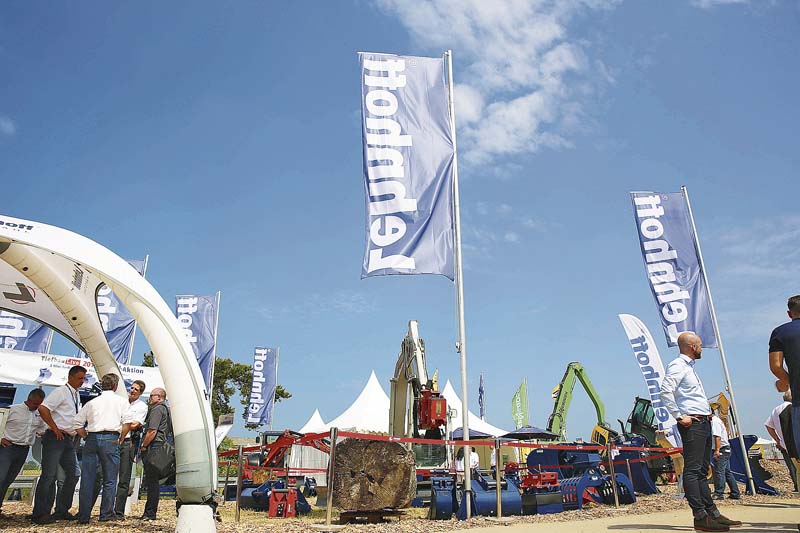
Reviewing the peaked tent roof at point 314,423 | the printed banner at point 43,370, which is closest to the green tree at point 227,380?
the peaked tent roof at point 314,423

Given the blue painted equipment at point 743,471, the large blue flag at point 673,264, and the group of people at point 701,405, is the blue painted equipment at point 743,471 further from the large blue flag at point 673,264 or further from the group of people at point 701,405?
the group of people at point 701,405

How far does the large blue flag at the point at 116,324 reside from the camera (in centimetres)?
1714

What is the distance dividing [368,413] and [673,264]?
16.9 metres

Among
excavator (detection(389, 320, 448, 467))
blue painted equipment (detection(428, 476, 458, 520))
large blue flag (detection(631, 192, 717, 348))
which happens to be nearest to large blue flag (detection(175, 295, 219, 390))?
excavator (detection(389, 320, 448, 467))

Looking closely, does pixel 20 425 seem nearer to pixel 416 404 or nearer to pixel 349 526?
pixel 349 526

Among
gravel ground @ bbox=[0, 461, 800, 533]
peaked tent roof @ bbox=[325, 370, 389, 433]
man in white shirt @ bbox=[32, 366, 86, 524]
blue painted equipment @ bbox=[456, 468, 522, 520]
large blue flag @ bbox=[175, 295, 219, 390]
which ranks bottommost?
gravel ground @ bbox=[0, 461, 800, 533]

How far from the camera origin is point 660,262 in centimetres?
1263

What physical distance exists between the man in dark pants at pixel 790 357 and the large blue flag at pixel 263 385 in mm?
26330

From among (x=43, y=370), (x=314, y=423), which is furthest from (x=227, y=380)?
(x=43, y=370)

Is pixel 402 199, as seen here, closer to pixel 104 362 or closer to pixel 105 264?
pixel 105 264

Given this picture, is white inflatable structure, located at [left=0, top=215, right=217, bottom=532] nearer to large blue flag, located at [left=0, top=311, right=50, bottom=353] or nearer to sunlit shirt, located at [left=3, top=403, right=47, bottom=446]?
sunlit shirt, located at [left=3, top=403, right=47, bottom=446]

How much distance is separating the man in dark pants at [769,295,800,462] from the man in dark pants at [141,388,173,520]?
6.98 meters

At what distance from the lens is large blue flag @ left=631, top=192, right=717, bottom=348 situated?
39.8 ft

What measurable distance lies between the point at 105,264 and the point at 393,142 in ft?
16.1
